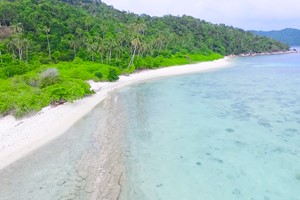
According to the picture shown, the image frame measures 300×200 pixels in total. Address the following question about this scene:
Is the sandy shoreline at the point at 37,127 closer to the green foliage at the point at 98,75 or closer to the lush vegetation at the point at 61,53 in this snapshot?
the lush vegetation at the point at 61,53

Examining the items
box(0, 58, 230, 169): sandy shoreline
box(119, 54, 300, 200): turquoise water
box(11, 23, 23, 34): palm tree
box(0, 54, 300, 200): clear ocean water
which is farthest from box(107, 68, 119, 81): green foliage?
box(11, 23, 23, 34): palm tree

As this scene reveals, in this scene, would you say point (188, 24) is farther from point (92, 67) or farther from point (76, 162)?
point (76, 162)

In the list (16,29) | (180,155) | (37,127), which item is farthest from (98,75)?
(180,155)

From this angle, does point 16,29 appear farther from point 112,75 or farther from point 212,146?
point 212,146

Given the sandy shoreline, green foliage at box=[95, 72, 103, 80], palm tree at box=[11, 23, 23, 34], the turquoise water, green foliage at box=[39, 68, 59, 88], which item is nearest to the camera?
the turquoise water

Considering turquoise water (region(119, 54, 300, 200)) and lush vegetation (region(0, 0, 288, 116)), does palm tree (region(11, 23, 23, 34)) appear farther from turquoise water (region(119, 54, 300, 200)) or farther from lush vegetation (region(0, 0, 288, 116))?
turquoise water (region(119, 54, 300, 200))
